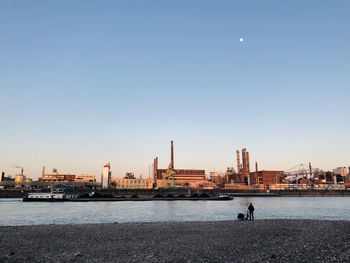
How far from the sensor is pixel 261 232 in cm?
3275

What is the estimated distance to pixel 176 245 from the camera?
86.3ft

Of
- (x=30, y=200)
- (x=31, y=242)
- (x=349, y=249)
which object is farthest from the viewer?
(x=30, y=200)

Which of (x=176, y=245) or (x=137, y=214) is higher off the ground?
(x=176, y=245)

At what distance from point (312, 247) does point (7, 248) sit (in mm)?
23433

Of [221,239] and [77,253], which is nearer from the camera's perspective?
[77,253]

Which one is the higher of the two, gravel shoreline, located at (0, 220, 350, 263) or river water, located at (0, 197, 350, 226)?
gravel shoreline, located at (0, 220, 350, 263)

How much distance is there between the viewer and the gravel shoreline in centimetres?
2148

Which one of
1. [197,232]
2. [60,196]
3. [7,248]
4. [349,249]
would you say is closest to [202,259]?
[349,249]

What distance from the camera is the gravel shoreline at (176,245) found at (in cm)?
2148

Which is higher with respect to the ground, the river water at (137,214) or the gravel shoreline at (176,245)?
the gravel shoreline at (176,245)

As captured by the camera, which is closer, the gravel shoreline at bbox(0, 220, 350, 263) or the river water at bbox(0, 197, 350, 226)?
the gravel shoreline at bbox(0, 220, 350, 263)

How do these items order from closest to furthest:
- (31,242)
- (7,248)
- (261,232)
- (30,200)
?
(7,248) < (31,242) < (261,232) < (30,200)

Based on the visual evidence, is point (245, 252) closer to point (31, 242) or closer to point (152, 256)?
point (152, 256)

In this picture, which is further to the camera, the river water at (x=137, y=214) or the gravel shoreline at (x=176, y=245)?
the river water at (x=137, y=214)
